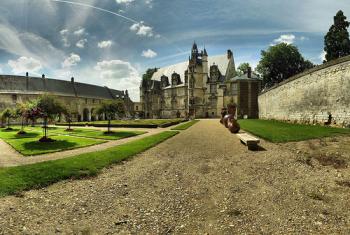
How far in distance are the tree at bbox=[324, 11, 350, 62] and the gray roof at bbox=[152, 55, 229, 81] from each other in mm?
25188

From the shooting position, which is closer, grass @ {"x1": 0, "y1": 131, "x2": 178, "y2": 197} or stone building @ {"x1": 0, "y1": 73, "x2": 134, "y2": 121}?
grass @ {"x1": 0, "y1": 131, "x2": 178, "y2": 197}

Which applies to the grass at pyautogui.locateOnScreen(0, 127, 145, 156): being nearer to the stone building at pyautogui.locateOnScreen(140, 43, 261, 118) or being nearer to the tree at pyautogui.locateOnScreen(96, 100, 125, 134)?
the tree at pyautogui.locateOnScreen(96, 100, 125, 134)

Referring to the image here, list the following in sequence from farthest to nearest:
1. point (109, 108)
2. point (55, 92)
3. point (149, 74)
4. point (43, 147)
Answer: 1. point (149, 74)
2. point (55, 92)
3. point (109, 108)
4. point (43, 147)

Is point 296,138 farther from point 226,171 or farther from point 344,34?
point 344,34

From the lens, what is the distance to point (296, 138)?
35.7 ft

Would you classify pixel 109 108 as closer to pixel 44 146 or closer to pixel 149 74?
pixel 44 146

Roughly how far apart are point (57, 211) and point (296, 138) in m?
10.1

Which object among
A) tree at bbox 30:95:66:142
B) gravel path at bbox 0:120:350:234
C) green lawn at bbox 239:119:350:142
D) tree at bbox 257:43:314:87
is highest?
tree at bbox 257:43:314:87

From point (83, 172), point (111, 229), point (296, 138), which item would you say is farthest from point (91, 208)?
point (296, 138)

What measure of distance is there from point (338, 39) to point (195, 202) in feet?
135

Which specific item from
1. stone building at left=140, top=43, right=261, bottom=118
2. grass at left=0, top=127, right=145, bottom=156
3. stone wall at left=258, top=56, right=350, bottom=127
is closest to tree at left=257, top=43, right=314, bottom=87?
stone building at left=140, top=43, right=261, bottom=118

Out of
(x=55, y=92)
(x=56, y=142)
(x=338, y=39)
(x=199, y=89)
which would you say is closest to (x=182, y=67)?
(x=199, y=89)

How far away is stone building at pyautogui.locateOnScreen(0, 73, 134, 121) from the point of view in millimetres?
52656

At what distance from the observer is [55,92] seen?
59.7 m
